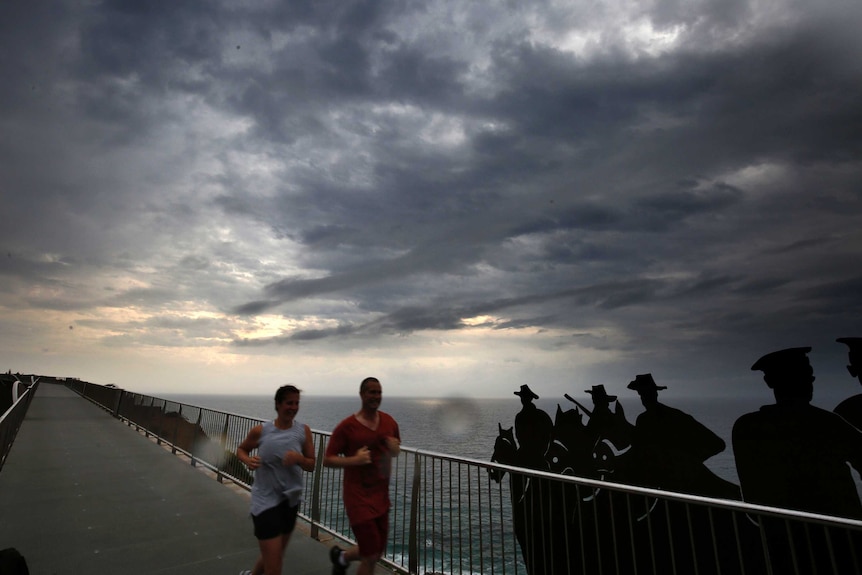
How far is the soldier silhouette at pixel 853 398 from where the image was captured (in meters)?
6.18

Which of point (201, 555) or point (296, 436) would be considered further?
point (201, 555)

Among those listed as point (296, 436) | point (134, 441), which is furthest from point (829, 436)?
point (134, 441)

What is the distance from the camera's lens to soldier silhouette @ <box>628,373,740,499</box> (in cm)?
808

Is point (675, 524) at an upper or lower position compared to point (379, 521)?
lower

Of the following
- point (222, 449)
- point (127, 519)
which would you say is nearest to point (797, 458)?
point (127, 519)

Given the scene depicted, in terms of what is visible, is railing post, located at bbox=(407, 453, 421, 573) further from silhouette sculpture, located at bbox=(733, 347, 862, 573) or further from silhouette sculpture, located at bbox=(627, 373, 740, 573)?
silhouette sculpture, located at bbox=(627, 373, 740, 573)

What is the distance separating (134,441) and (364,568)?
45.6 ft

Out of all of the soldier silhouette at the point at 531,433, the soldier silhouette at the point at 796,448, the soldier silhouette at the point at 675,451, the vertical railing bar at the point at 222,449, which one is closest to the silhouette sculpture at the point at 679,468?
the soldier silhouette at the point at 675,451

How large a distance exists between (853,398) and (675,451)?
113 inches

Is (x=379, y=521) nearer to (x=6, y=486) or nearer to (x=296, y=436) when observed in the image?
(x=296, y=436)

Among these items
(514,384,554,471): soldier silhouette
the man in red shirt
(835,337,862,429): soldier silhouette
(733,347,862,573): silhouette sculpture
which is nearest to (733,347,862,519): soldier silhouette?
(733,347,862,573): silhouette sculpture

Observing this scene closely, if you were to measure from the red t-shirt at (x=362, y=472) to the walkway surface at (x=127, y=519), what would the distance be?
1720 mm

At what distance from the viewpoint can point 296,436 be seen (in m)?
4.04

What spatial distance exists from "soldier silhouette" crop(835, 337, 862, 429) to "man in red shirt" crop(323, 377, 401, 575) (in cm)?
613
